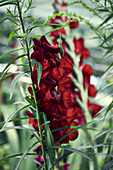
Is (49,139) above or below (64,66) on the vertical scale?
below

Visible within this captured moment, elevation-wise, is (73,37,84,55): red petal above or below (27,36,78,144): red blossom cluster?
above

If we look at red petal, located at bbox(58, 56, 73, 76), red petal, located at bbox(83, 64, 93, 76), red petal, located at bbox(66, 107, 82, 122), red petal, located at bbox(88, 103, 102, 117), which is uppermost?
red petal, located at bbox(83, 64, 93, 76)

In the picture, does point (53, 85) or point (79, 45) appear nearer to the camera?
point (53, 85)

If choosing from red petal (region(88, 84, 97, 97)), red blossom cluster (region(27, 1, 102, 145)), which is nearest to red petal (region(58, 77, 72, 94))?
red blossom cluster (region(27, 1, 102, 145))

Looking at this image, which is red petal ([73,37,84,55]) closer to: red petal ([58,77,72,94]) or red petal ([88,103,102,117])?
red petal ([88,103,102,117])

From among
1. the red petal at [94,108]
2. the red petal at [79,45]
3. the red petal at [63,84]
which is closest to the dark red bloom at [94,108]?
the red petal at [94,108]

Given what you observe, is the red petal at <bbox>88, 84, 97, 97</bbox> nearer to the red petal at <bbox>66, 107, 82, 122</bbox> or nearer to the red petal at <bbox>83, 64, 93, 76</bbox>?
the red petal at <bbox>83, 64, 93, 76</bbox>

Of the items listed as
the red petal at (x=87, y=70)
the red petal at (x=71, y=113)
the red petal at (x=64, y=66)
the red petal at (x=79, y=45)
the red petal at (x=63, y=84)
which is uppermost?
the red petal at (x=79, y=45)

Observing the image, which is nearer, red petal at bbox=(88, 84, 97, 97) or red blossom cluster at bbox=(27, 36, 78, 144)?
red blossom cluster at bbox=(27, 36, 78, 144)

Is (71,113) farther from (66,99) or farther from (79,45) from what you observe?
(79,45)

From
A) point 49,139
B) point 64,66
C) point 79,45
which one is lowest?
point 49,139

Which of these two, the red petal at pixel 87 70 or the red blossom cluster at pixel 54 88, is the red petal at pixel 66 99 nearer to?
the red blossom cluster at pixel 54 88

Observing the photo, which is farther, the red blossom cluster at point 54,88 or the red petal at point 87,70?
the red petal at point 87,70

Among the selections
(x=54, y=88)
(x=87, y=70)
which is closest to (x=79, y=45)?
(x=87, y=70)
